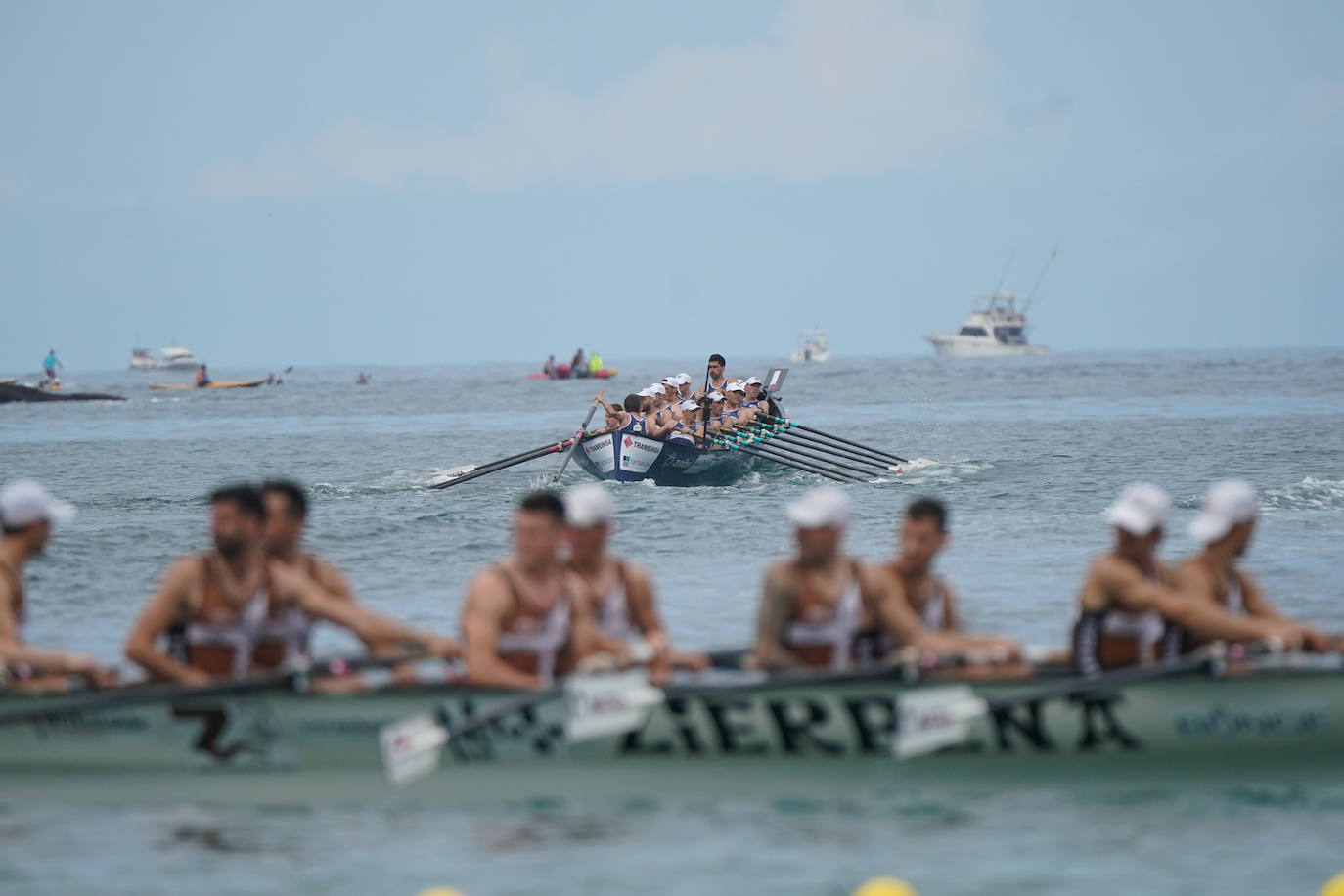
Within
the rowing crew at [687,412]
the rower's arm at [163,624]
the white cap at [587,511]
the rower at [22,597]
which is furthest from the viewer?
the rowing crew at [687,412]

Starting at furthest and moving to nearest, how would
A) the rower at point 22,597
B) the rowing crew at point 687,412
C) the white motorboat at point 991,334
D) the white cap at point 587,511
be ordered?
the white motorboat at point 991,334 < the rowing crew at point 687,412 < the white cap at point 587,511 < the rower at point 22,597

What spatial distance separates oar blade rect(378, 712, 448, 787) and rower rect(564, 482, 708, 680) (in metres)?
1.06

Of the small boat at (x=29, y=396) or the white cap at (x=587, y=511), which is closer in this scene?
the white cap at (x=587, y=511)

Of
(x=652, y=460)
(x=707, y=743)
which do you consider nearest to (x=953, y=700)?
(x=707, y=743)

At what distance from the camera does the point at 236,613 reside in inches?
415

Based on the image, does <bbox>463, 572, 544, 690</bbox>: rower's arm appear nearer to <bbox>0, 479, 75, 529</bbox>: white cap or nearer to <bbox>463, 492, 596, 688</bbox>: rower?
<bbox>463, 492, 596, 688</bbox>: rower

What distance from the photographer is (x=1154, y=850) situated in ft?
31.8

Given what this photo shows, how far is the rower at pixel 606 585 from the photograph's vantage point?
34.9 feet

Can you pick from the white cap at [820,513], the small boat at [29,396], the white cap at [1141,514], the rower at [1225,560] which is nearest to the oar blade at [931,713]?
the white cap at [820,513]

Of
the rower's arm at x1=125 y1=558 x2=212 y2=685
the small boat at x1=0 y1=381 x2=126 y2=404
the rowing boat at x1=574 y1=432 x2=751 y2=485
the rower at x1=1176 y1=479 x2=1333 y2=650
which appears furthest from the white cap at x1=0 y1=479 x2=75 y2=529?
the small boat at x1=0 y1=381 x2=126 y2=404

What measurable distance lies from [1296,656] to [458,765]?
181 inches

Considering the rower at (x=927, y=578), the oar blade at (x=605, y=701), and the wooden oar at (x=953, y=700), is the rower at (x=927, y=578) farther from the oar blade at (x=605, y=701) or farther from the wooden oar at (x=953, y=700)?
the oar blade at (x=605, y=701)

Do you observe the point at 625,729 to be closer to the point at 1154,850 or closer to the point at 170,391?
the point at 1154,850

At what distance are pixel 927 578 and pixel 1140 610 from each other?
1.21 m
